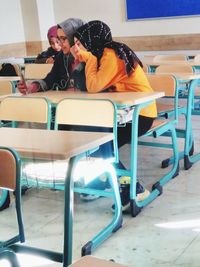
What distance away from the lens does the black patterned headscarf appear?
286 cm

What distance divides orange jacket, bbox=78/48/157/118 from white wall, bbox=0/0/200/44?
3599 millimetres

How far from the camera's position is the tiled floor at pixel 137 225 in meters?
2.24

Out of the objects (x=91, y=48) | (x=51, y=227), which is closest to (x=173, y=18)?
(x=91, y=48)

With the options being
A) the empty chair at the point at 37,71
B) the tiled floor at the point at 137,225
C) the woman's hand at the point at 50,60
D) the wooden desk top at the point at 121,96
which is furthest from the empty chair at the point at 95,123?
the woman's hand at the point at 50,60

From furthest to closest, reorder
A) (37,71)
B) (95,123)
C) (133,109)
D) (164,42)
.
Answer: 1. (164,42)
2. (37,71)
3. (133,109)
4. (95,123)

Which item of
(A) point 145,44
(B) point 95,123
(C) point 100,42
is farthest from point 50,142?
(A) point 145,44

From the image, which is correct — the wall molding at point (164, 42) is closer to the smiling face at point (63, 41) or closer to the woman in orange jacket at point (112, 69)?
the smiling face at point (63, 41)

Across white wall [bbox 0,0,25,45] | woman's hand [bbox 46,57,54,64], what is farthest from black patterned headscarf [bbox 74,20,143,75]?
white wall [bbox 0,0,25,45]

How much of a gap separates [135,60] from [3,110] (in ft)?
2.89

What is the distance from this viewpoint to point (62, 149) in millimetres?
1858

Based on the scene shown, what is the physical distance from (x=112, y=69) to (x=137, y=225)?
3.17 ft

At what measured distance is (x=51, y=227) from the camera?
262 cm

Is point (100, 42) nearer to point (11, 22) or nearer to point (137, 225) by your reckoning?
point (137, 225)

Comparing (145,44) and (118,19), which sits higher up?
(118,19)
